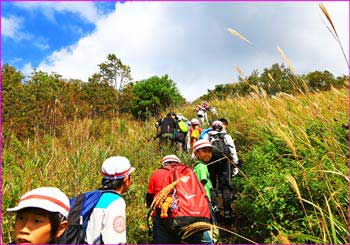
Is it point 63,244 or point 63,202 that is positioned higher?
point 63,202

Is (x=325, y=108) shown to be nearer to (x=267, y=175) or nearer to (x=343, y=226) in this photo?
(x=267, y=175)

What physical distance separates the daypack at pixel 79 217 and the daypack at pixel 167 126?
645 cm

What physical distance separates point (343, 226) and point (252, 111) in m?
5.83

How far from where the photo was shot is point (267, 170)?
4.51 metres

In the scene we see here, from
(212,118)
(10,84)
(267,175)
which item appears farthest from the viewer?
(212,118)

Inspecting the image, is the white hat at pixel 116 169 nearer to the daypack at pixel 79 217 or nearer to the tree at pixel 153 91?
the daypack at pixel 79 217

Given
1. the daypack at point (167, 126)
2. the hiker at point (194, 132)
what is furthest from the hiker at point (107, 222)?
the hiker at point (194, 132)

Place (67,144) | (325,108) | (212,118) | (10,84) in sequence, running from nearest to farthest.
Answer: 1. (325,108)
2. (67,144)
3. (10,84)
4. (212,118)

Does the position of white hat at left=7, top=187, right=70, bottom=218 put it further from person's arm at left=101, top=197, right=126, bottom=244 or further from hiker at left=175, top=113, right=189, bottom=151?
hiker at left=175, top=113, right=189, bottom=151

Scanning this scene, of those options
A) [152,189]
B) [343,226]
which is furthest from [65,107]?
[343,226]

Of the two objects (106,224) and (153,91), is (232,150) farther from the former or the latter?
(153,91)

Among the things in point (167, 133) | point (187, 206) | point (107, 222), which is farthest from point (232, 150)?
point (107, 222)

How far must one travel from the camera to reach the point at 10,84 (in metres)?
10.0

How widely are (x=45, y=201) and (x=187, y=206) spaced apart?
1.65 m
